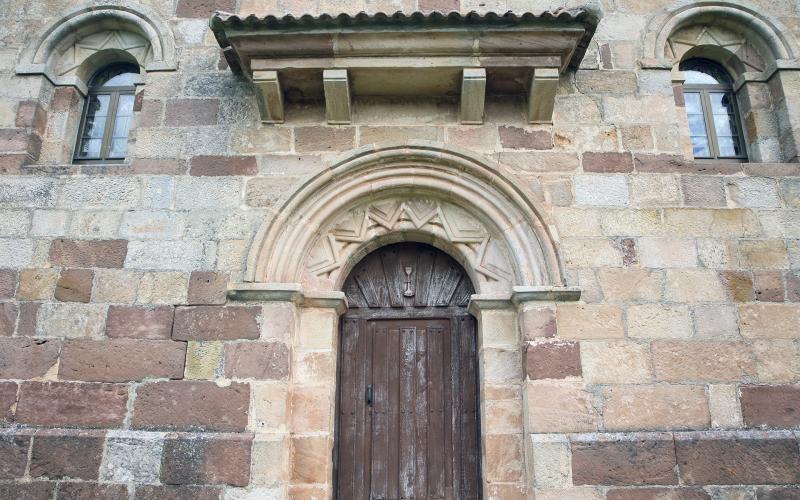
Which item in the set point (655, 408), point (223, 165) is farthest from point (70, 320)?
point (655, 408)

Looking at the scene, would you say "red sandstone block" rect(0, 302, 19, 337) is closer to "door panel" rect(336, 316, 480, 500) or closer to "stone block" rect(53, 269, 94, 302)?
"stone block" rect(53, 269, 94, 302)

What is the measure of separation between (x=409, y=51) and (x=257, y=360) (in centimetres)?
235

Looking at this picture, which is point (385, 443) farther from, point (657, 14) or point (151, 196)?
point (657, 14)

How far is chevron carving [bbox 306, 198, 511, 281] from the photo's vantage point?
436cm

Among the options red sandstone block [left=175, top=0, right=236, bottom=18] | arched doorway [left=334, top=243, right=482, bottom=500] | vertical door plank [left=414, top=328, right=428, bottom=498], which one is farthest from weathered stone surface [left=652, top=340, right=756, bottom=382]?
red sandstone block [left=175, top=0, right=236, bottom=18]

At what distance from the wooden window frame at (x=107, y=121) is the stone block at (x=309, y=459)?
2.58m

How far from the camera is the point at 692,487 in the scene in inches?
144

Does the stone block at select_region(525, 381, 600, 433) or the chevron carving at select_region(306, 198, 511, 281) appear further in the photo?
the chevron carving at select_region(306, 198, 511, 281)

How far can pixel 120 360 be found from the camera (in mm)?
3988

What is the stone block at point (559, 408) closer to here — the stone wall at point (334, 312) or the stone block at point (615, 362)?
the stone wall at point (334, 312)

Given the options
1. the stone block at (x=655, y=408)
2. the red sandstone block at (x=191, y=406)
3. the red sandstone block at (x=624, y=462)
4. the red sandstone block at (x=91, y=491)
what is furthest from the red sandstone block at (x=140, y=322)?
the stone block at (x=655, y=408)

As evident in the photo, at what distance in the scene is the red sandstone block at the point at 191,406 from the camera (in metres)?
3.85

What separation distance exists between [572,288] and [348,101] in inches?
80.6

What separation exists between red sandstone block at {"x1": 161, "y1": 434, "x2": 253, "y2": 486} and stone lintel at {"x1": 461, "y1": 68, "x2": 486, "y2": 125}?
2.67 m
